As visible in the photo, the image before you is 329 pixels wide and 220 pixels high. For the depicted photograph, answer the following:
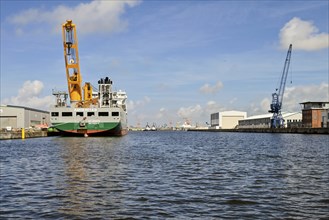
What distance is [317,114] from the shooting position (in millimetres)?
137375

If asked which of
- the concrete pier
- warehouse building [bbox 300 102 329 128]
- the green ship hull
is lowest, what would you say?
the concrete pier

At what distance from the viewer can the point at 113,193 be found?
1694 centimetres

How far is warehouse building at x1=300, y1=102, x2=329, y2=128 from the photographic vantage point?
136000 millimetres

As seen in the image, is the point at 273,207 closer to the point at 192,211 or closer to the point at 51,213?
the point at 192,211

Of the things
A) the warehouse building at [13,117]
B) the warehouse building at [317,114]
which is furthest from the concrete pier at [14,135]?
the warehouse building at [317,114]

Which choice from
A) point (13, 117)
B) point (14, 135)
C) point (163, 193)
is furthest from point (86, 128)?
point (163, 193)

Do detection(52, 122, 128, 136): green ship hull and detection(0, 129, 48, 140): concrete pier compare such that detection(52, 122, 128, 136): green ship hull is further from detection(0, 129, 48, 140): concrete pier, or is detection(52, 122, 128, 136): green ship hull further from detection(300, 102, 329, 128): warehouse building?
detection(300, 102, 329, 128): warehouse building

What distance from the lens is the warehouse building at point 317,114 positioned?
13600cm

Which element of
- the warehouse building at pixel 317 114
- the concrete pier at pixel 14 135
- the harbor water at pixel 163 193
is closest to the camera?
the harbor water at pixel 163 193

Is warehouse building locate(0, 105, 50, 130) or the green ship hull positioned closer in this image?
the green ship hull

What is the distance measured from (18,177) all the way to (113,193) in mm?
7583

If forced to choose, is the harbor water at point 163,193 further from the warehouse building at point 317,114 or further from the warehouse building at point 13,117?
the warehouse building at point 317,114

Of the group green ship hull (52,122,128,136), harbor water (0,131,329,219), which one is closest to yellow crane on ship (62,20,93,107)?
green ship hull (52,122,128,136)

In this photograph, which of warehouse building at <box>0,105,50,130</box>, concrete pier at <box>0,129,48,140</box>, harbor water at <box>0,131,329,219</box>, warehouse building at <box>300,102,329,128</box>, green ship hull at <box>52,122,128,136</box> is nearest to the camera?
harbor water at <box>0,131,329,219</box>
